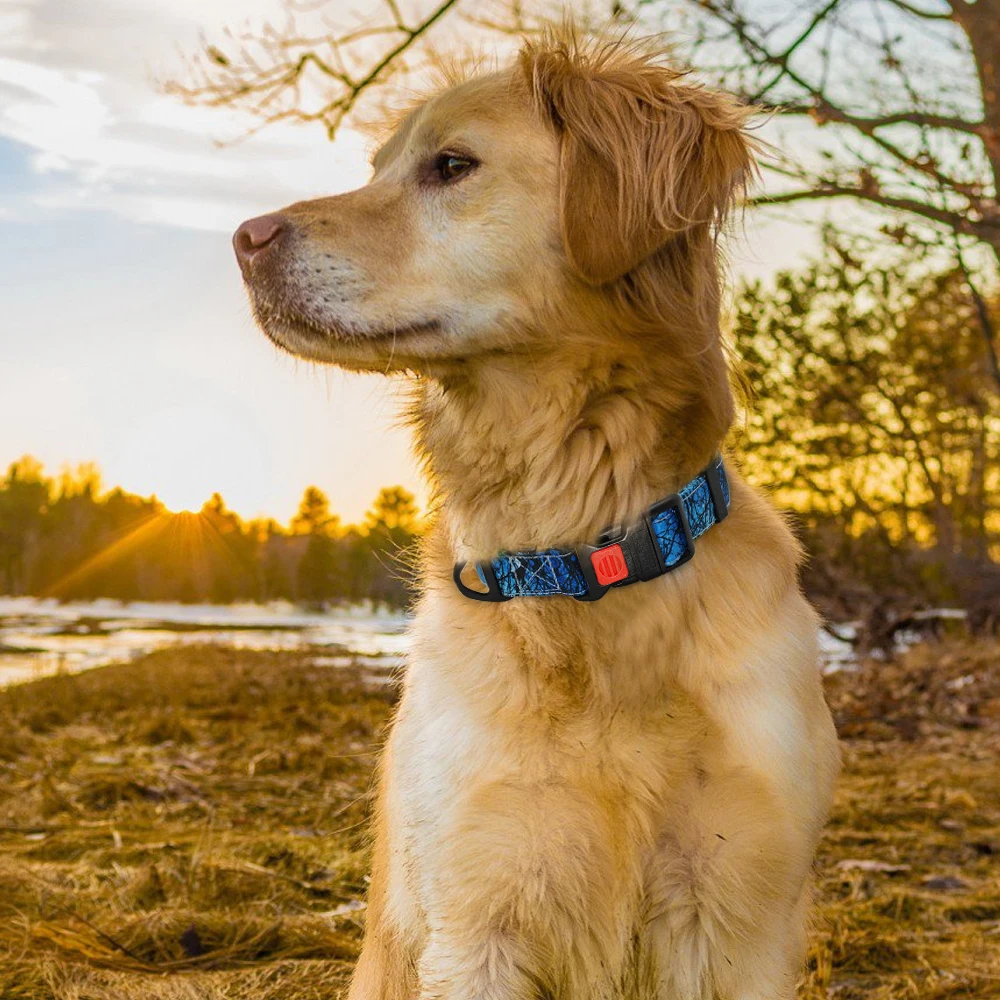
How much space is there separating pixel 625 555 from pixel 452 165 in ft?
2.91

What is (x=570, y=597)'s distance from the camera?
7.18 ft

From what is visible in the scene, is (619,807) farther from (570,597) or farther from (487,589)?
(487,589)

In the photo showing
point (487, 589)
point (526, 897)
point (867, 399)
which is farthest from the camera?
point (867, 399)

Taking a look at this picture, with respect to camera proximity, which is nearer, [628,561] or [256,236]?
[628,561]

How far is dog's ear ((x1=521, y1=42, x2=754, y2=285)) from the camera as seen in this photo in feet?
7.21

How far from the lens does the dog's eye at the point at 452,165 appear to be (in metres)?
2.33

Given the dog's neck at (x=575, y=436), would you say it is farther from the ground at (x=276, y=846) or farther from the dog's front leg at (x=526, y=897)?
the ground at (x=276, y=846)

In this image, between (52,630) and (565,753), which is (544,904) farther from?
(52,630)

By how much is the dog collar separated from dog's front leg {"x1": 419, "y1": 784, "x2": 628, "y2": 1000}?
40cm

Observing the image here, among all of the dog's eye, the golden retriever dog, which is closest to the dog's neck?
the golden retriever dog

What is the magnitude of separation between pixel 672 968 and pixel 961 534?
37.5ft

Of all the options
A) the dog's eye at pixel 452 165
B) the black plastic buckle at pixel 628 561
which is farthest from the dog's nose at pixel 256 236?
the black plastic buckle at pixel 628 561

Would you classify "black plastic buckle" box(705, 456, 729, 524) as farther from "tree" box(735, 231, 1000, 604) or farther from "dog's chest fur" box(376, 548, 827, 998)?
"tree" box(735, 231, 1000, 604)

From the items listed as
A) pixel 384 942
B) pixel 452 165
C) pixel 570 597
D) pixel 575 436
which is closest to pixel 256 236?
pixel 452 165
